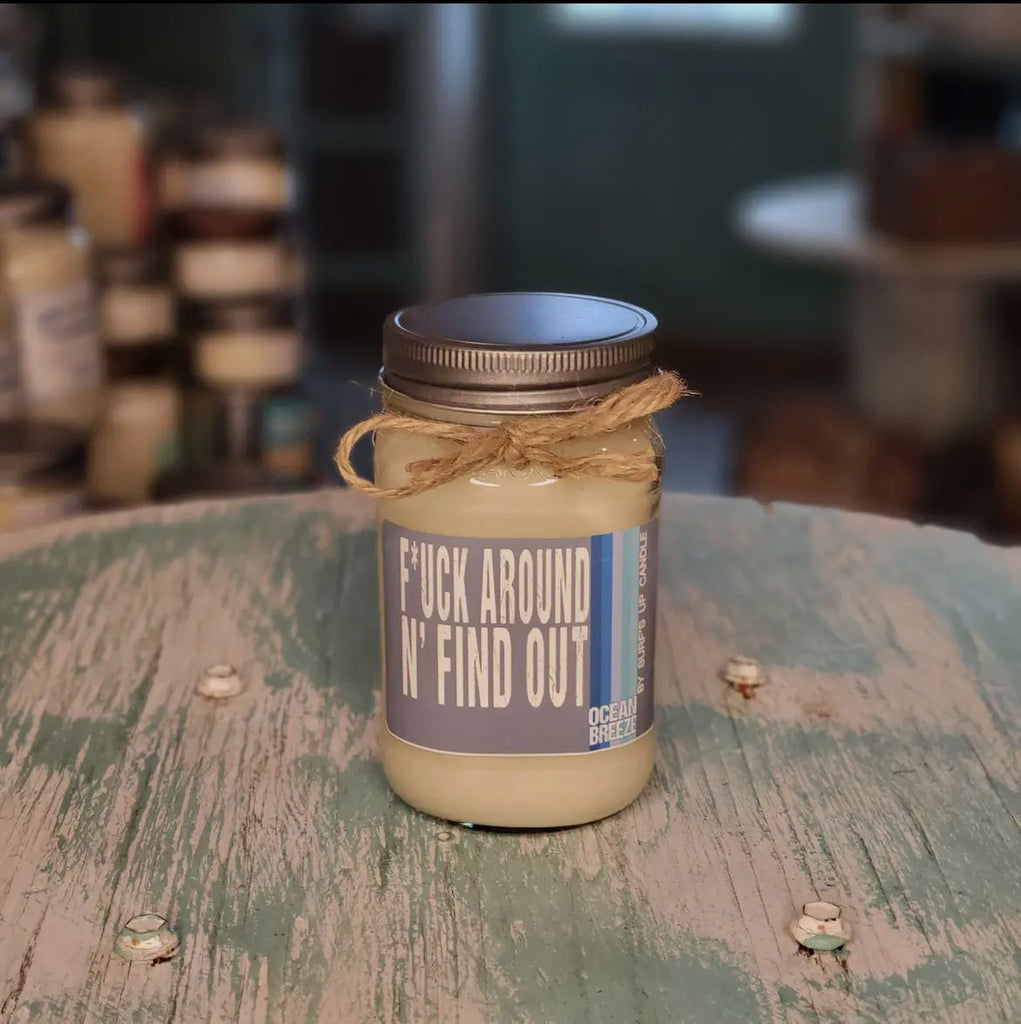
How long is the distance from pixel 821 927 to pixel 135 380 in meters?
1.13

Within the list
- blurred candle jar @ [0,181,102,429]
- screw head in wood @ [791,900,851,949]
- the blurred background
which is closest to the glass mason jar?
screw head in wood @ [791,900,851,949]

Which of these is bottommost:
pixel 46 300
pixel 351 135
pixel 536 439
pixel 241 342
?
pixel 351 135

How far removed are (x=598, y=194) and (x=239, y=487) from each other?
2.82 metres

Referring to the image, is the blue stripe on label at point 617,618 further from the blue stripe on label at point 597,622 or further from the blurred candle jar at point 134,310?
the blurred candle jar at point 134,310

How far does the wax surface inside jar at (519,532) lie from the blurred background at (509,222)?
0.48 metres

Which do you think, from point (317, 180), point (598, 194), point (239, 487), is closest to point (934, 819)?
point (239, 487)

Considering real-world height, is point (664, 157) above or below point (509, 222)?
above

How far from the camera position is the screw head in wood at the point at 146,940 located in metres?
0.57

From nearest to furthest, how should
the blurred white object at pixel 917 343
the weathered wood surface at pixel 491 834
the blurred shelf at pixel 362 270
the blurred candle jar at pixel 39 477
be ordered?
the weathered wood surface at pixel 491 834, the blurred candle jar at pixel 39 477, the blurred white object at pixel 917 343, the blurred shelf at pixel 362 270

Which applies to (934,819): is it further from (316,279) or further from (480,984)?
(316,279)

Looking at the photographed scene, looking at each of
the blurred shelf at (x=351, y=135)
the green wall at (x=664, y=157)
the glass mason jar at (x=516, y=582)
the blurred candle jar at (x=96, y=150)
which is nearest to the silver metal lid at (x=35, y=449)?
the blurred candle jar at (x=96, y=150)

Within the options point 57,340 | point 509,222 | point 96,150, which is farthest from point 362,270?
point 57,340

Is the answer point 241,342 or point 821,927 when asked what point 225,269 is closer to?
point 241,342

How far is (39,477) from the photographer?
1.15m
